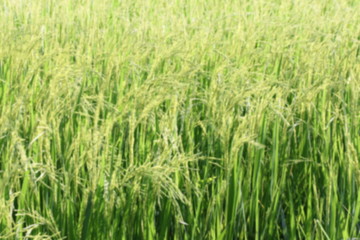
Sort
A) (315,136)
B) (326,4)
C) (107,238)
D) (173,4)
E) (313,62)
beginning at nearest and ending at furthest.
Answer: (107,238) < (315,136) < (313,62) < (173,4) < (326,4)

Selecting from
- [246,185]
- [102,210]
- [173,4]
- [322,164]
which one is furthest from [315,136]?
[173,4]

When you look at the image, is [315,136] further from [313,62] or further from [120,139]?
[120,139]

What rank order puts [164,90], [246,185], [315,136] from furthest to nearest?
[315,136] < [246,185] < [164,90]

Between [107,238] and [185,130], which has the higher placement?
[185,130]

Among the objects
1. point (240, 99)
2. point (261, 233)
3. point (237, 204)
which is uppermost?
point (240, 99)

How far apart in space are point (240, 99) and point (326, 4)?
10.2ft

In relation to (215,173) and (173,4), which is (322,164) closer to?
(215,173)

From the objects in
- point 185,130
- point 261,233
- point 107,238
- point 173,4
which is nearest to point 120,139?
point 185,130

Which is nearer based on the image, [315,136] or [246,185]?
[246,185]

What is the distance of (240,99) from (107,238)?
0.52 m

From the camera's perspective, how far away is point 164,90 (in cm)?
159

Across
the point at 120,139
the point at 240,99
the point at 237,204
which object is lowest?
the point at 237,204

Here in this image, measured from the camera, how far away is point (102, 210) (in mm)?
1542

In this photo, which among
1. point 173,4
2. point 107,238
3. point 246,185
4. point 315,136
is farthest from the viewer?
point 173,4
